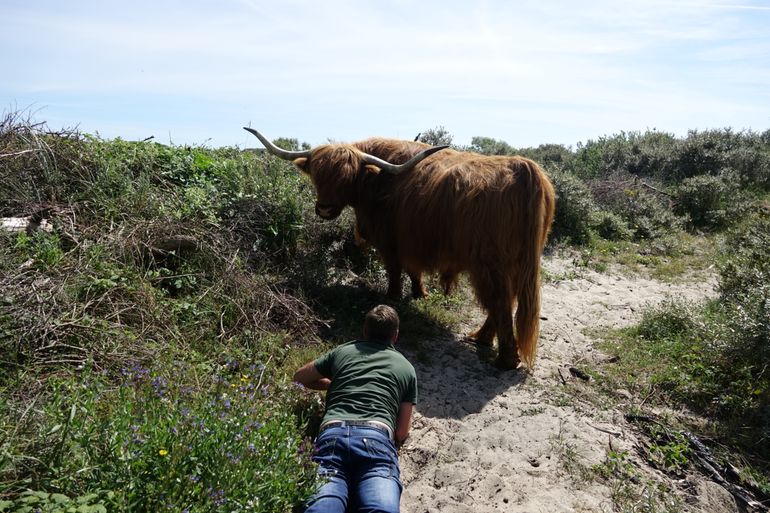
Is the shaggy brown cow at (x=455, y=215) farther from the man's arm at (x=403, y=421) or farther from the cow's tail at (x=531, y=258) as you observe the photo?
the man's arm at (x=403, y=421)

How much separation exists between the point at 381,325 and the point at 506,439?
1.25 meters

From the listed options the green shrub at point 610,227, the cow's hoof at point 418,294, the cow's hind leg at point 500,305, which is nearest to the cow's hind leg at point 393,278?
the cow's hoof at point 418,294

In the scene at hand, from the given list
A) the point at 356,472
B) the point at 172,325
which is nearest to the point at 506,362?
the point at 356,472

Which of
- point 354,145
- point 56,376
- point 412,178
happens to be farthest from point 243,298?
point 354,145

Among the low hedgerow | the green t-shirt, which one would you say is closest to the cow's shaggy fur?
the low hedgerow

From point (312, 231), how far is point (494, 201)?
2.72 meters

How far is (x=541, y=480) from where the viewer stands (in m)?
3.41

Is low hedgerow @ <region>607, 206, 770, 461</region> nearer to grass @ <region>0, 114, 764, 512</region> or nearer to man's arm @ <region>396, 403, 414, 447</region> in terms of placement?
grass @ <region>0, 114, 764, 512</region>

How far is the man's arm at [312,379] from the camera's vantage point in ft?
11.9

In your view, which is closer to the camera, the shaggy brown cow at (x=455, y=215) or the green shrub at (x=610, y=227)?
the shaggy brown cow at (x=455, y=215)

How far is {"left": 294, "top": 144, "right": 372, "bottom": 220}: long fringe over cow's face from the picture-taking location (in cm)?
568

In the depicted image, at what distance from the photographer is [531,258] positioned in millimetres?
4723

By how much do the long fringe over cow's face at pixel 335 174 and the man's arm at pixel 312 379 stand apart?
8.01 ft

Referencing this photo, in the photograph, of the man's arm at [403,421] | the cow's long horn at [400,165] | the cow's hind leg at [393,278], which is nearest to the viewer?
the man's arm at [403,421]
